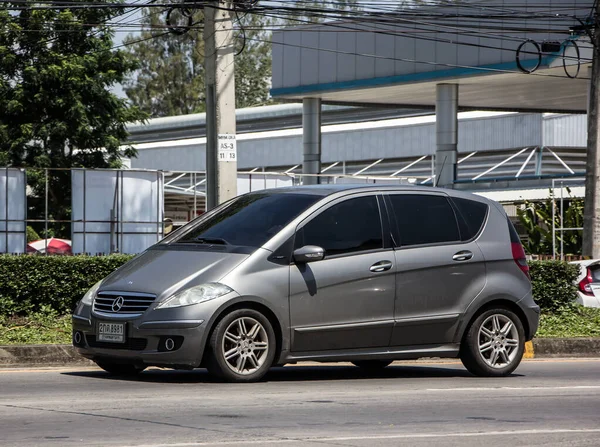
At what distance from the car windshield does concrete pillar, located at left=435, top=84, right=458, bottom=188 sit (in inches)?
942

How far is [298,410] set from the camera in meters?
8.70

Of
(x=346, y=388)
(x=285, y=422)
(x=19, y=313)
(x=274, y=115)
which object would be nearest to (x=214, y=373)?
(x=346, y=388)

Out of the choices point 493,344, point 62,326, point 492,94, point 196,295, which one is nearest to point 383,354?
point 493,344

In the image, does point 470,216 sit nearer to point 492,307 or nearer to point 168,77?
point 492,307

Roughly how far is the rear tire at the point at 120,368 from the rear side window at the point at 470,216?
3355 millimetres

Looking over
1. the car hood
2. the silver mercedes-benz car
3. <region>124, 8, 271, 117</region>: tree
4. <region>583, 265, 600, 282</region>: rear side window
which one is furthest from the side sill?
<region>124, 8, 271, 117</region>: tree

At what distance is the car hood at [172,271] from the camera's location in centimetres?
1019

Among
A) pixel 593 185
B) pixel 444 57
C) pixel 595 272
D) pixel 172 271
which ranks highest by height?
pixel 444 57

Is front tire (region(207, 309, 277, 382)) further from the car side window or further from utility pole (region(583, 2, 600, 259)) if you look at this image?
utility pole (region(583, 2, 600, 259))

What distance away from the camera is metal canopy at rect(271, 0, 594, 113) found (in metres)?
31.2

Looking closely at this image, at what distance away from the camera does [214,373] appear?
10281 mm

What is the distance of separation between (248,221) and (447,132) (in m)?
24.9

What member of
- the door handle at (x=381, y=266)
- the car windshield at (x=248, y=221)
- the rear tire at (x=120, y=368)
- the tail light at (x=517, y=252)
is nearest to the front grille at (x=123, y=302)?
the rear tire at (x=120, y=368)

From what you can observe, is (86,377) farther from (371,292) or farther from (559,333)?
(559,333)
